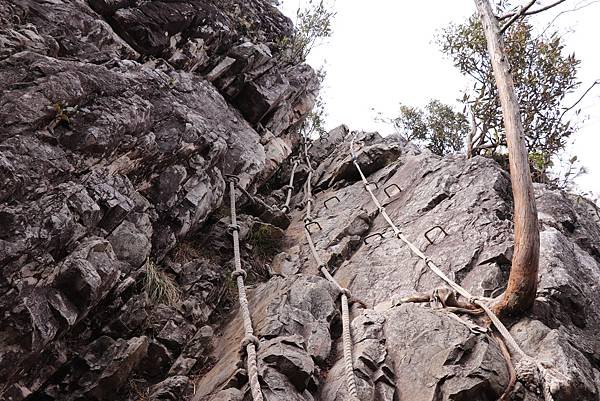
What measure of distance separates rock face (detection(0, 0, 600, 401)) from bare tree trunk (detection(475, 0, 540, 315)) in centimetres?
26

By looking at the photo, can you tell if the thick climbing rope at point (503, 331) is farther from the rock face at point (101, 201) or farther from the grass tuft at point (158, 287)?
the grass tuft at point (158, 287)

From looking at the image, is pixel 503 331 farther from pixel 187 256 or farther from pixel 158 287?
pixel 187 256

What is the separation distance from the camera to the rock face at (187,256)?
3.27 metres

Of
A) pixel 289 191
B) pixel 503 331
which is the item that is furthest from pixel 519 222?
pixel 289 191

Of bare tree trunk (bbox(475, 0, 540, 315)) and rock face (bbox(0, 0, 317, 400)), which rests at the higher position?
bare tree trunk (bbox(475, 0, 540, 315))

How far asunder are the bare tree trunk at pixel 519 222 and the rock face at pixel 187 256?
261mm

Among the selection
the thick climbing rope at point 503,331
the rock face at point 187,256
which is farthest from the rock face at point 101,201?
the thick climbing rope at point 503,331

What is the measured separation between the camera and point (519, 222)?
3.90 meters

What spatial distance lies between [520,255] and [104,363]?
12.0 ft

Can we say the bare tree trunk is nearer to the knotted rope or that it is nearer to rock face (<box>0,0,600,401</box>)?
rock face (<box>0,0,600,401</box>)

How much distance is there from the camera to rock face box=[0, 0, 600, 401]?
3270 millimetres

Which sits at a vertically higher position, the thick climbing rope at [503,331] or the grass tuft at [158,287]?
the thick climbing rope at [503,331]

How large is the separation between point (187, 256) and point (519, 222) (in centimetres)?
381

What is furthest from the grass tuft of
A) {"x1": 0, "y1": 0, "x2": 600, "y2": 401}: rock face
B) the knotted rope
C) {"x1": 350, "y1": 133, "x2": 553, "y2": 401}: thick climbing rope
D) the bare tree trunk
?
the knotted rope
